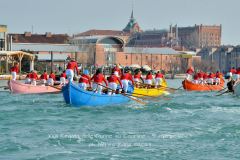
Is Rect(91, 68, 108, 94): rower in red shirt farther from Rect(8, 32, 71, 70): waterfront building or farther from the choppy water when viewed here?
Rect(8, 32, 71, 70): waterfront building

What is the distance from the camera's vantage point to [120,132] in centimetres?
2502

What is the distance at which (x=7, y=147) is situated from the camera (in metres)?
21.4

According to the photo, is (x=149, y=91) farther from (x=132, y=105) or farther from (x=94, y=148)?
(x=94, y=148)

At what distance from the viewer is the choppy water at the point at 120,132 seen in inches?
821

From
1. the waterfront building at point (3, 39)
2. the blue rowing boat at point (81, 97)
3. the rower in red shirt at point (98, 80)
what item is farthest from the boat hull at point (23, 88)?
the waterfront building at point (3, 39)

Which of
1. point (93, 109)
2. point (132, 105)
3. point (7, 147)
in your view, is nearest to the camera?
point (7, 147)

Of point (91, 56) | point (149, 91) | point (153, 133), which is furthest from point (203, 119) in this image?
point (91, 56)

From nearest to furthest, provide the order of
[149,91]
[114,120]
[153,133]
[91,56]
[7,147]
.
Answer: [7,147] < [153,133] < [114,120] < [149,91] < [91,56]

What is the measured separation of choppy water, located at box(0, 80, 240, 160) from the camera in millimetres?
20844

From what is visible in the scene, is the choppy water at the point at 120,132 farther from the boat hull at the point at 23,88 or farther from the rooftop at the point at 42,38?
A: the rooftop at the point at 42,38

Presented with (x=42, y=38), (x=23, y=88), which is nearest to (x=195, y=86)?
(x=23, y=88)

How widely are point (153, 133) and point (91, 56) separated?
107 meters

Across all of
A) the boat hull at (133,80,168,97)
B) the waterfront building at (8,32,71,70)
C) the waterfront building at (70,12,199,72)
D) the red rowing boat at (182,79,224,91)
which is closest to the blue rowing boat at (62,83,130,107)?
the boat hull at (133,80,168,97)

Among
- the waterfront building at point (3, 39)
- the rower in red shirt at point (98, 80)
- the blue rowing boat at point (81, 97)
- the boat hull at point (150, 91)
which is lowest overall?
the boat hull at point (150, 91)
